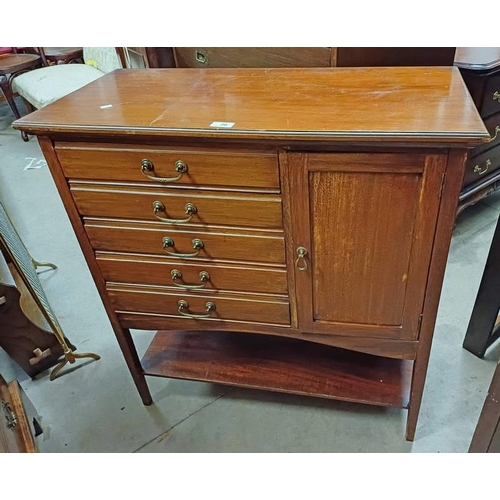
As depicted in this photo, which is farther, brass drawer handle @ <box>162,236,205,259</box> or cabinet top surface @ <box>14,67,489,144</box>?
brass drawer handle @ <box>162,236,205,259</box>

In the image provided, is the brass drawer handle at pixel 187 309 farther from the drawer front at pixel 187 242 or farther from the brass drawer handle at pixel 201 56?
the brass drawer handle at pixel 201 56

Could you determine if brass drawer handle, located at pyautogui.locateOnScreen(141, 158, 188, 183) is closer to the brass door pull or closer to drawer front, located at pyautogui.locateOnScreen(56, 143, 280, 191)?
drawer front, located at pyautogui.locateOnScreen(56, 143, 280, 191)

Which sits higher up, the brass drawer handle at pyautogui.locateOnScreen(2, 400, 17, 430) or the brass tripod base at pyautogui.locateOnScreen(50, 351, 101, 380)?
the brass drawer handle at pyautogui.locateOnScreen(2, 400, 17, 430)

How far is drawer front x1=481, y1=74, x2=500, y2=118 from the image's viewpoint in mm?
1680

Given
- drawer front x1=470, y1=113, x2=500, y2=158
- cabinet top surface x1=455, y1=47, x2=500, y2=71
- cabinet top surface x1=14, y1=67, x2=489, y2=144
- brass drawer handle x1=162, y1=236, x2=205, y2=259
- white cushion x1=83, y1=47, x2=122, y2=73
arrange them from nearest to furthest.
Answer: cabinet top surface x1=14, y1=67, x2=489, y2=144, brass drawer handle x1=162, y1=236, x2=205, y2=259, cabinet top surface x1=455, y1=47, x2=500, y2=71, drawer front x1=470, y1=113, x2=500, y2=158, white cushion x1=83, y1=47, x2=122, y2=73

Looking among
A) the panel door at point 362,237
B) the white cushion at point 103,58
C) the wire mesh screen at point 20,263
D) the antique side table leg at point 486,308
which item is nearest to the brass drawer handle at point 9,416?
the wire mesh screen at point 20,263

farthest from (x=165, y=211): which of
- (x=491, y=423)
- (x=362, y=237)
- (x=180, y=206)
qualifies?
(x=491, y=423)

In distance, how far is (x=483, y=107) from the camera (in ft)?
5.66

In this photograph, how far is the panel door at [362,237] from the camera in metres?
0.86

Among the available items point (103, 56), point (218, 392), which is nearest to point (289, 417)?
point (218, 392)

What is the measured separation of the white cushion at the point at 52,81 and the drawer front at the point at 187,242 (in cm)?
220

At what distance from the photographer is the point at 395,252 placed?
0.96 metres

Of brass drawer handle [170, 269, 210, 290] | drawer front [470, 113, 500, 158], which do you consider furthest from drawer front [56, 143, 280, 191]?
drawer front [470, 113, 500, 158]

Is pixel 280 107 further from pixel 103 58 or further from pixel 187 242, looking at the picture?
pixel 103 58
